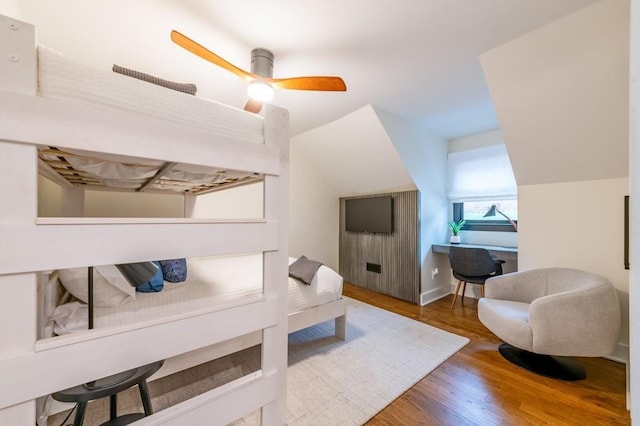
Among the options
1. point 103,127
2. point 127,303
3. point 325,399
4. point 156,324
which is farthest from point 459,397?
point 103,127

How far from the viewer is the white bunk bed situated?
2.33ft

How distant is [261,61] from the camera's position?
195 centimetres

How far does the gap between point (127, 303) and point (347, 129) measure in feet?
9.67

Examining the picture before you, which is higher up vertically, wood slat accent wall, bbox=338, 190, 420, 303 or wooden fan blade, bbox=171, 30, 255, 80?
wooden fan blade, bbox=171, 30, 255, 80

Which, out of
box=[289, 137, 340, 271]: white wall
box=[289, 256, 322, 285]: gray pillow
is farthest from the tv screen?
box=[289, 256, 322, 285]: gray pillow

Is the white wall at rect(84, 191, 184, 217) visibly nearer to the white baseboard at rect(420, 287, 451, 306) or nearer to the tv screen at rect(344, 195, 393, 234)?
the tv screen at rect(344, 195, 393, 234)

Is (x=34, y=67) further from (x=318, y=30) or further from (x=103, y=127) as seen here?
(x=318, y=30)

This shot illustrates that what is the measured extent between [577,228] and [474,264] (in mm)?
956

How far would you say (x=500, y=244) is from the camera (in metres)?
3.50

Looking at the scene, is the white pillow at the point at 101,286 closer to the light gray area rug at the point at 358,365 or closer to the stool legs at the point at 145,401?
the stool legs at the point at 145,401

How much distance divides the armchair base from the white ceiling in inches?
95.7

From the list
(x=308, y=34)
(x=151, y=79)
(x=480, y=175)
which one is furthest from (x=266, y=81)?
(x=480, y=175)

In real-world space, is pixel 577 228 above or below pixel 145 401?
above

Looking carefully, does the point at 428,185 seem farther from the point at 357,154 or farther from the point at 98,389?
the point at 98,389
